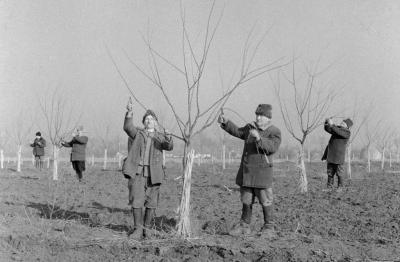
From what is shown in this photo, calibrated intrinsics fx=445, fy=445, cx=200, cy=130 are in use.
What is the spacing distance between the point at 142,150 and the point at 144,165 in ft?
0.58

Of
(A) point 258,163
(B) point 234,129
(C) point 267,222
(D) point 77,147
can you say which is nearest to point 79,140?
(D) point 77,147

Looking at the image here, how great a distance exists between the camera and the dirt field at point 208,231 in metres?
4.18

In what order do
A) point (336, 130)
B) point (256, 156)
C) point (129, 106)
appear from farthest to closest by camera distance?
point (336, 130), point (256, 156), point (129, 106)

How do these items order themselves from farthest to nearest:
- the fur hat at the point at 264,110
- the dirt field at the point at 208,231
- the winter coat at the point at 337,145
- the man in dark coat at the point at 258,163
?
the winter coat at the point at 337,145 → the fur hat at the point at 264,110 → the man in dark coat at the point at 258,163 → the dirt field at the point at 208,231

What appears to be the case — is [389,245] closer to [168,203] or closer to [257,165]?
[257,165]

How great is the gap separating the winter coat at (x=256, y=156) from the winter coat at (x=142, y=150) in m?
0.74

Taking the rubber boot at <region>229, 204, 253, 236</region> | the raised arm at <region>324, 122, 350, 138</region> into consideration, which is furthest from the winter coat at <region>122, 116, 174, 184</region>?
A: the raised arm at <region>324, 122, 350, 138</region>

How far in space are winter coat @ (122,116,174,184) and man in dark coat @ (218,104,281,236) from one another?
0.71 meters

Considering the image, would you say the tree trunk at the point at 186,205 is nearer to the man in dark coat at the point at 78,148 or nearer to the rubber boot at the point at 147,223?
the rubber boot at the point at 147,223

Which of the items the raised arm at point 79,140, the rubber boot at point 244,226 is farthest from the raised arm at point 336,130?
the raised arm at point 79,140

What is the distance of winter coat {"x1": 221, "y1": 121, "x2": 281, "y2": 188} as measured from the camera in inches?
205

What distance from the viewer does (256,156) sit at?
5301 mm

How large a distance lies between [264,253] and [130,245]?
1319 millimetres

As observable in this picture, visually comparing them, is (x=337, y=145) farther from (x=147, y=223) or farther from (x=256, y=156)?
(x=147, y=223)
